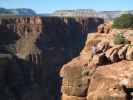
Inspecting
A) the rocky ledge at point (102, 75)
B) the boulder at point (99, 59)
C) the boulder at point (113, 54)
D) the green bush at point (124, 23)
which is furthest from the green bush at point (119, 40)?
the green bush at point (124, 23)

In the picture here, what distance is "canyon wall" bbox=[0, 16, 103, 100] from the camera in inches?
4419

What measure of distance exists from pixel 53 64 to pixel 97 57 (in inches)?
4930

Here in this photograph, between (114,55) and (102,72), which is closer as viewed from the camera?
(102,72)

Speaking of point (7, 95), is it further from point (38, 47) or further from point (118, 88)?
point (118, 88)

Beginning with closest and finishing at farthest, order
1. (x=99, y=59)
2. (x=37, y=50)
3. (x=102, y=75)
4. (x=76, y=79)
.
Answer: (x=102, y=75), (x=76, y=79), (x=99, y=59), (x=37, y=50)

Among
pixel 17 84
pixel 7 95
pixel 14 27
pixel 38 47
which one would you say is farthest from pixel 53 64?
Answer: pixel 7 95

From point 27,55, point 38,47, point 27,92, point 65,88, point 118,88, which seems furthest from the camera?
point 38,47

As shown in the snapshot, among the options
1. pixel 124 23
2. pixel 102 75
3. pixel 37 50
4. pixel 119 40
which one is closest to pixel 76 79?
pixel 102 75

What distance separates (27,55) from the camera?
13750 centimetres

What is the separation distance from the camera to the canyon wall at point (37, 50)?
11225 cm

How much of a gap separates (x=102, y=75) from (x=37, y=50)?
126m

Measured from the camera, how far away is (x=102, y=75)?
1719 cm

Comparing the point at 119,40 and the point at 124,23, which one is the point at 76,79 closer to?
the point at 119,40

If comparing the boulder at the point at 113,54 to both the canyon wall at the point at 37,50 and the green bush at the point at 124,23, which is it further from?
the canyon wall at the point at 37,50
